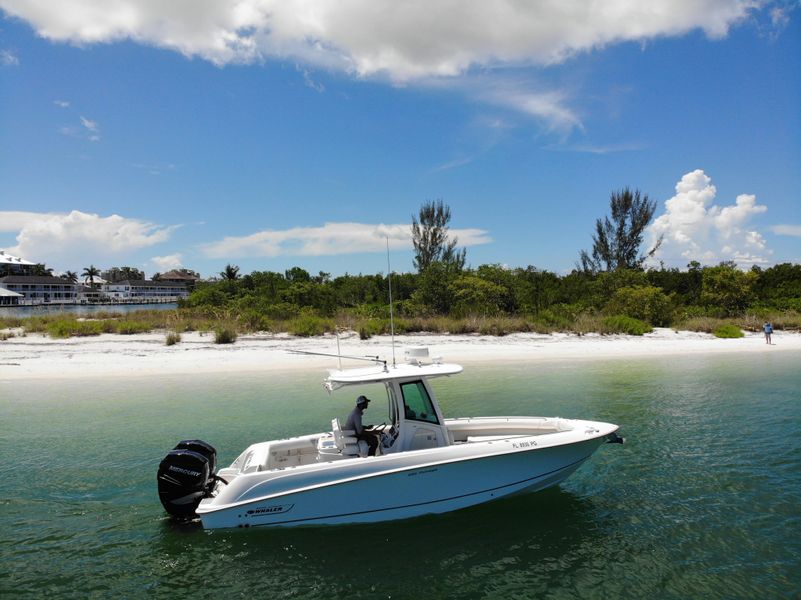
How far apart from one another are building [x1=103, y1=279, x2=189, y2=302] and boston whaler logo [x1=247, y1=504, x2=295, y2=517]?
131 metres

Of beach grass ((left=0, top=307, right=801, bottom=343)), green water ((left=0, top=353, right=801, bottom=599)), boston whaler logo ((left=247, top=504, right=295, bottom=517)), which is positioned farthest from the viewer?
beach grass ((left=0, top=307, right=801, bottom=343))

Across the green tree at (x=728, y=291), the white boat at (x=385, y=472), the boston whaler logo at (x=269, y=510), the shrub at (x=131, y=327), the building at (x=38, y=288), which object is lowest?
the boston whaler logo at (x=269, y=510)

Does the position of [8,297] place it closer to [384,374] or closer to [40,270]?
[40,270]

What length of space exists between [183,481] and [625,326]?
26.6 meters

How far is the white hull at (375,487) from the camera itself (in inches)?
286

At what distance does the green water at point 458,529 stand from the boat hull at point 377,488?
0.33m

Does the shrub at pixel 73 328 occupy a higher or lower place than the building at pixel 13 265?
lower

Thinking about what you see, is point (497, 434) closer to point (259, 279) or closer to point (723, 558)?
point (723, 558)

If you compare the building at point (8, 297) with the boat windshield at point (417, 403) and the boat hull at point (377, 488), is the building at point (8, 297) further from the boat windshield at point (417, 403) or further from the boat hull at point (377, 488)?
the boat windshield at point (417, 403)

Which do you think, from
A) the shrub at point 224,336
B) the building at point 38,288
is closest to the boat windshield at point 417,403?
the shrub at point 224,336

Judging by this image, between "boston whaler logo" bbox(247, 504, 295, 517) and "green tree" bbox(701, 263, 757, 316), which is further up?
"green tree" bbox(701, 263, 757, 316)

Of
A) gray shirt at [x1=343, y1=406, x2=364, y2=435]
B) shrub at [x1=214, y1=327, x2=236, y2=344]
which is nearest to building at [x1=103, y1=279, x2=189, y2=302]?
shrub at [x1=214, y1=327, x2=236, y2=344]

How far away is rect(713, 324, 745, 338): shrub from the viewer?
28.5 metres

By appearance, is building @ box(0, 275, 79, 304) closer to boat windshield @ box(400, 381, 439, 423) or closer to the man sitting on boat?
the man sitting on boat
